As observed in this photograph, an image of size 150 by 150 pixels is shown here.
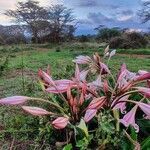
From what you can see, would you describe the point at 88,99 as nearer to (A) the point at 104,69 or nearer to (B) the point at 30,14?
(A) the point at 104,69

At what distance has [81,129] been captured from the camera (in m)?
2.45

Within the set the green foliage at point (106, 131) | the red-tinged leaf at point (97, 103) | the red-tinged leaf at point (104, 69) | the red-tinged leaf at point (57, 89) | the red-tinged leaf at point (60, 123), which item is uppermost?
the red-tinged leaf at point (104, 69)

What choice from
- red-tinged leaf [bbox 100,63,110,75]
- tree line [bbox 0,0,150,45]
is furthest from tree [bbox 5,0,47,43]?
red-tinged leaf [bbox 100,63,110,75]

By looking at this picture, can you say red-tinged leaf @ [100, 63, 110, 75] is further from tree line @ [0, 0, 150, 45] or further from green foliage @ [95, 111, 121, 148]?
tree line @ [0, 0, 150, 45]

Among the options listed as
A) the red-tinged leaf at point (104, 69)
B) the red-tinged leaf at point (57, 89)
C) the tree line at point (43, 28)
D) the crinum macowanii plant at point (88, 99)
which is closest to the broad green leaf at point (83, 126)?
the crinum macowanii plant at point (88, 99)

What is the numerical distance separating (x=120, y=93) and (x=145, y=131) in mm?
297

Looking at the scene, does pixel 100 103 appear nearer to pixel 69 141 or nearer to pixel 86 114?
pixel 86 114

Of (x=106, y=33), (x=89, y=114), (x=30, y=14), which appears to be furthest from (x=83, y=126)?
(x=30, y=14)

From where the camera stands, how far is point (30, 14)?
40125 mm

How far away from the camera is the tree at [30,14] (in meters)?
38.2

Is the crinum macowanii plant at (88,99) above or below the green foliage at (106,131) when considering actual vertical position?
above

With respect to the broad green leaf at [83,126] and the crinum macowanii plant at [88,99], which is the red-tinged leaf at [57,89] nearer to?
the crinum macowanii plant at [88,99]

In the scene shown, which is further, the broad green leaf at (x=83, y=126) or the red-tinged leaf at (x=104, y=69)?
the red-tinged leaf at (x=104, y=69)

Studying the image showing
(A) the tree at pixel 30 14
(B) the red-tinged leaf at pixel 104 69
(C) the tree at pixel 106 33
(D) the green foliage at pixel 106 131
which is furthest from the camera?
(A) the tree at pixel 30 14
